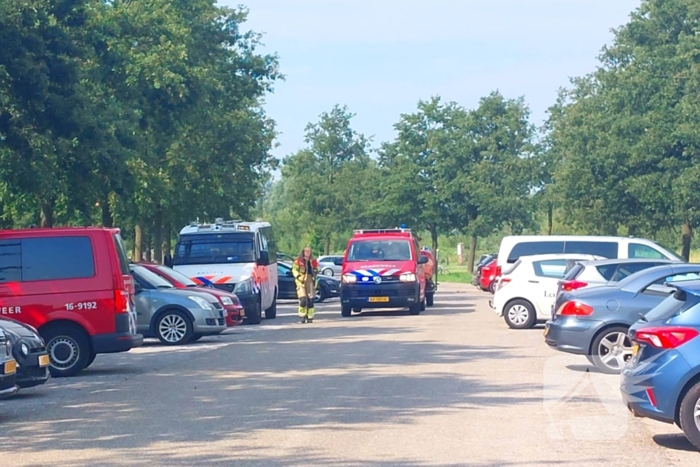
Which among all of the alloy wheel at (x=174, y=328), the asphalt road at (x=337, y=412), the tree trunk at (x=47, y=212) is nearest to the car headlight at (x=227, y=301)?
the alloy wheel at (x=174, y=328)

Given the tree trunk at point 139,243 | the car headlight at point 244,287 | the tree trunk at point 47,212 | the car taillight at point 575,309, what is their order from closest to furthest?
the car taillight at point 575,309
the car headlight at point 244,287
the tree trunk at point 47,212
the tree trunk at point 139,243

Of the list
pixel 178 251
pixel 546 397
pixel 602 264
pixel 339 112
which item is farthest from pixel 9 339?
pixel 339 112

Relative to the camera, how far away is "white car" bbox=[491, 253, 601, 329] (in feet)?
78.0

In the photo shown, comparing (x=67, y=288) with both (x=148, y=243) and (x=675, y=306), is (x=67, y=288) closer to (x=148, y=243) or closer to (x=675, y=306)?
(x=675, y=306)

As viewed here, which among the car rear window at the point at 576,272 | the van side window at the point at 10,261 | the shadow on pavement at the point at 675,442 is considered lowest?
the shadow on pavement at the point at 675,442

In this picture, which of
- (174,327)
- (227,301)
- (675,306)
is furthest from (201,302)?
(675,306)

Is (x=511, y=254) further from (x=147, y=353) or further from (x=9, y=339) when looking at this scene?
(x=9, y=339)

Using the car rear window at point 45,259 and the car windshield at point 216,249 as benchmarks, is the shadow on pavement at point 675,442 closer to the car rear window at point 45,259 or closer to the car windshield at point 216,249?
the car rear window at point 45,259

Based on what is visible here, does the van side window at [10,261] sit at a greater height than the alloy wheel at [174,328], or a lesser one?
greater

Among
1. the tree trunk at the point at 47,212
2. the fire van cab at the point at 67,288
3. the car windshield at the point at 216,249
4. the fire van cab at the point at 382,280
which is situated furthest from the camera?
the tree trunk at the point at 47,212

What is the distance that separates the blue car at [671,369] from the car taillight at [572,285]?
28.4ft

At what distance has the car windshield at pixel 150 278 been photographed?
21.7 metres

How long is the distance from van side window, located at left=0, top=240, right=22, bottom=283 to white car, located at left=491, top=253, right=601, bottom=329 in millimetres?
11599

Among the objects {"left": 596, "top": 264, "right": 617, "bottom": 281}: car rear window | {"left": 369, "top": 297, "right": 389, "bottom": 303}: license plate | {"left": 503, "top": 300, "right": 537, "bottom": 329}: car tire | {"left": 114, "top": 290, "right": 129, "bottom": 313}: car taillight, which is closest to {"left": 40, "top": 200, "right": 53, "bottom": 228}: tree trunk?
{"left": 369, "top": 297, "right": 389, "bottom": 303}: license plate
